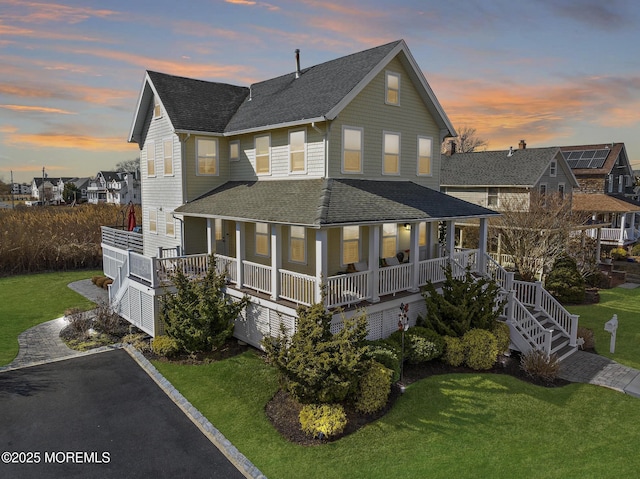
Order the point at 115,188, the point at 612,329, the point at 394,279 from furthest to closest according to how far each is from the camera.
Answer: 1. the point at 115,188
2. the point at 612,329
3. the point at 394,279

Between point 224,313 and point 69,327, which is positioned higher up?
point 224,313

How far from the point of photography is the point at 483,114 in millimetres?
33125

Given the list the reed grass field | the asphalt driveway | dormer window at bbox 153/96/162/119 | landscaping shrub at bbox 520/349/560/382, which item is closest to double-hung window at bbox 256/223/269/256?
the asphalt driveway

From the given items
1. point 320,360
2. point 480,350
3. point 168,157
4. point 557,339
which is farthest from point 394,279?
point 168,157

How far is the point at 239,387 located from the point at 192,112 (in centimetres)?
1312

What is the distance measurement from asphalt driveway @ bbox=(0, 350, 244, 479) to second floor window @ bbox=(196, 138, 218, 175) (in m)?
9.59

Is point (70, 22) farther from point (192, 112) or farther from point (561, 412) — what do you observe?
point (561, 412)

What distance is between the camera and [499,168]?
34.8 m

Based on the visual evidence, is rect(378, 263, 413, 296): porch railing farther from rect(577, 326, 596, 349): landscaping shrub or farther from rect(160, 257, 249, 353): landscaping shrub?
rect(577, 326, 596, 349): landscaping shrub

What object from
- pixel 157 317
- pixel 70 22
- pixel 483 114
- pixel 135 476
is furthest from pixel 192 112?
pixel 483 114

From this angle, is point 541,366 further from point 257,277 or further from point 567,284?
point 567,284

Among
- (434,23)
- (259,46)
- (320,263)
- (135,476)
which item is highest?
(434,23)

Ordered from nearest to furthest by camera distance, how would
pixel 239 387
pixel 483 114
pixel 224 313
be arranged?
pixel 239 387
pixel 224 313
pixel 483 114

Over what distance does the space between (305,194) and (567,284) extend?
17.1 meters
